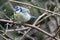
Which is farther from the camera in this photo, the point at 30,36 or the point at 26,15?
the point at 30,36

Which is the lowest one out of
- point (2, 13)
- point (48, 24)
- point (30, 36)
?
point (30, 36)

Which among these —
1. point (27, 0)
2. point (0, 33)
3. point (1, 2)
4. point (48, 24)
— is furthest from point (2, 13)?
point (48, 24)

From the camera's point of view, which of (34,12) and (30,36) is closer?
(34,12)

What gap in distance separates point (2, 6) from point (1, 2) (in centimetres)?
27

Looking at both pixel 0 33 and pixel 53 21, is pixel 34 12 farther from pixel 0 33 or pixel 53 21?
pixel 0 33

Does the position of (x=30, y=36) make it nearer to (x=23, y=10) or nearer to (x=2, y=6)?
Result: (x=2, y=6)

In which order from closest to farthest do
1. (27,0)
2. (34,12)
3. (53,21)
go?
1. (34,12)
2. (27,0)
3. (53,21)

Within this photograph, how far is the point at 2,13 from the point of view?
3.66 metres

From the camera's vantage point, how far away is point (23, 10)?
340cm

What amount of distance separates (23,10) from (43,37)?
1.57 m

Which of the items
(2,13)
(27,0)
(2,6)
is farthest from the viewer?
(27,0)

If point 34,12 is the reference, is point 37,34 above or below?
below

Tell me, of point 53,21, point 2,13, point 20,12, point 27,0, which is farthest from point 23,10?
point 53,21

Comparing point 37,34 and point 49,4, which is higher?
point 49,4
